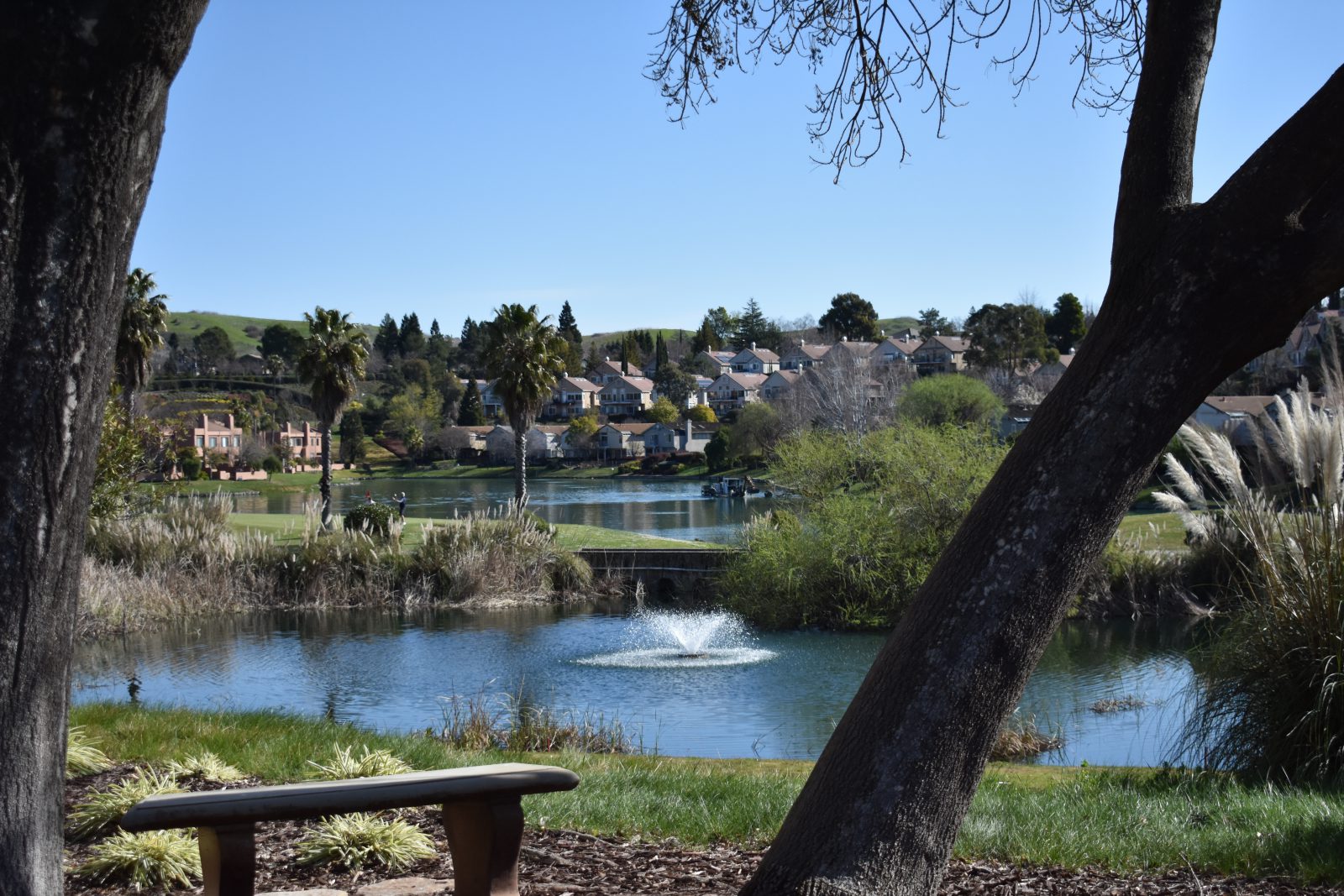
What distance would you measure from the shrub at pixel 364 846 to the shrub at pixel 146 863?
18.7 inches

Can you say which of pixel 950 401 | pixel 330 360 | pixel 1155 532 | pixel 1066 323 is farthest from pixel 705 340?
pixel 1155 532

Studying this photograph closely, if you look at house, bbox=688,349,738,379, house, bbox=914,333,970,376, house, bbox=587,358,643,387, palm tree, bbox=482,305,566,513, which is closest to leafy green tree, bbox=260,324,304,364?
house, bbox=587,358,643,387

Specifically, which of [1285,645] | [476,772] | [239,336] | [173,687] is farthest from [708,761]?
[239,336]

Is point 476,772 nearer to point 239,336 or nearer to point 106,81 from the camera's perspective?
point 106,81

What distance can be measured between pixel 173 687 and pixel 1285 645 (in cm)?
1587

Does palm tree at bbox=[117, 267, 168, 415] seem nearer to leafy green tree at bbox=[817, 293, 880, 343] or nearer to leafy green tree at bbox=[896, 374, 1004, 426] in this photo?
leafy green tree at bbox=[896, 374, 1004, 426]

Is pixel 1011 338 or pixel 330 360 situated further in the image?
pixel 1011 338

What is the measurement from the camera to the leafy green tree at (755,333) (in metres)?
157

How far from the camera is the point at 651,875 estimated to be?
16.4ft

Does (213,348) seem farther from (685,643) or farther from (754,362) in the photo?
(685,643)

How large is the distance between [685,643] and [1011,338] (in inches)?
2530

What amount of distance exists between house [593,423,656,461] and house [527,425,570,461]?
10.9 ft

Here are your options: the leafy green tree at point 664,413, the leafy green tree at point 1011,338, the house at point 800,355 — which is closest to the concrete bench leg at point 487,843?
the leafy green tree at point 1011,338

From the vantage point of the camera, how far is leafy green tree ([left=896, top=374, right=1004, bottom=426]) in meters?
62.4
